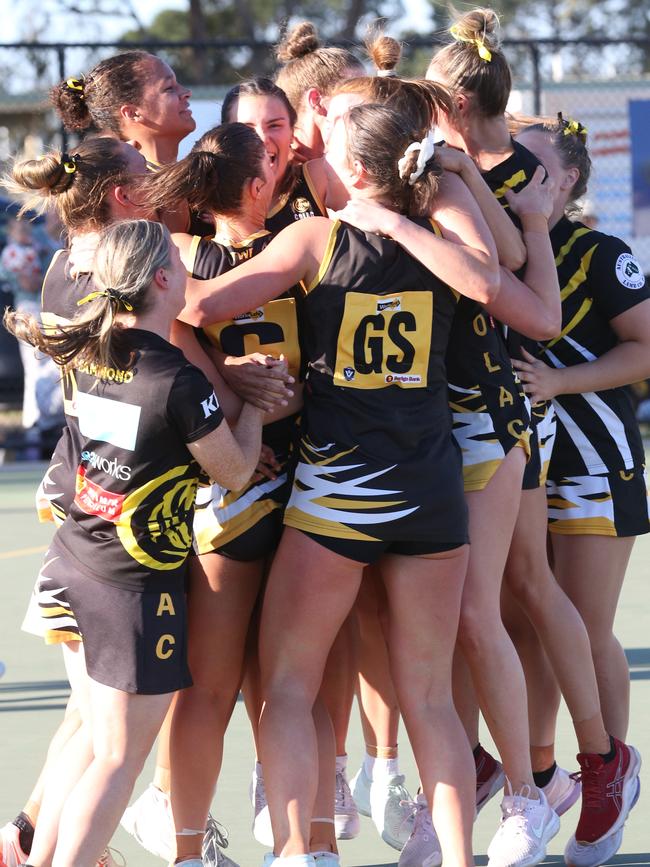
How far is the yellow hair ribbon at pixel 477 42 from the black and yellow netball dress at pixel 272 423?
76cm

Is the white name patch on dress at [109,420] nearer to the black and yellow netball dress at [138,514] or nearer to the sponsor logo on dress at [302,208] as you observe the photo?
the black and yellow netball dress at [138,514]

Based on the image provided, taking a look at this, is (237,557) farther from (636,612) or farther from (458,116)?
(636,612)

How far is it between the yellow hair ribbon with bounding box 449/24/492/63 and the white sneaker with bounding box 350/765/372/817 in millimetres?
2068

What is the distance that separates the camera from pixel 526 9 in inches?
1583

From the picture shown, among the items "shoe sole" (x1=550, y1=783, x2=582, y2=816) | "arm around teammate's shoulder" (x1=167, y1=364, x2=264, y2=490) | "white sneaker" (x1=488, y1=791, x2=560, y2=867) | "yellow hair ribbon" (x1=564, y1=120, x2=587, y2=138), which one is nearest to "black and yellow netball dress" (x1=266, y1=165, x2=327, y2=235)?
"arm around teammate's shoulder" (x1=167, y1=364, x2=264, y2=490)

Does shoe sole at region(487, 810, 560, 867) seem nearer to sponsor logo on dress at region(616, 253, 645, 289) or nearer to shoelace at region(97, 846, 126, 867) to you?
shoelace at region(97, 846, 126, 867)

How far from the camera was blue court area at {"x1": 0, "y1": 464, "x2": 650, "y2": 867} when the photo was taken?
399 cm

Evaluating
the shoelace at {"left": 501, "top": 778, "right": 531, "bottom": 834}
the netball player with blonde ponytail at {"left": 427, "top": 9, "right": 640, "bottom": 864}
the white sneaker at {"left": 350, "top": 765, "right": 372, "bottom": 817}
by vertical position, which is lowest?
the white sneaker at {"left": 350, "top": 765, "right": 372, "bottom": 817}

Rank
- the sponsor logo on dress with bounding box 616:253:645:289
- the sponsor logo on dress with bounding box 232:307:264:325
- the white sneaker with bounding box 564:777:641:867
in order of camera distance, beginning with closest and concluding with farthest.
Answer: the sponsor logo on dress with bounding box 232:307:264:325 < the white sneaker with bounding box 564:777:641:867 < the sponsor logo on dress with bounding box 616:253:645:289

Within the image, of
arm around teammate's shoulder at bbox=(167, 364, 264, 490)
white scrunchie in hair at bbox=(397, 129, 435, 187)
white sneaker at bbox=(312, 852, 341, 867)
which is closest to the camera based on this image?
arm around teammate's shoulder at bbox=(167, 364, 264, 490)

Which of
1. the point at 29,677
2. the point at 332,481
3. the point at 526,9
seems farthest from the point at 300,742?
the point at 526,9

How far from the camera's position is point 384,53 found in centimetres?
398

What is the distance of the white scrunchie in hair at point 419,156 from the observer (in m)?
3.26

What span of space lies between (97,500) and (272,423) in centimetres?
51
